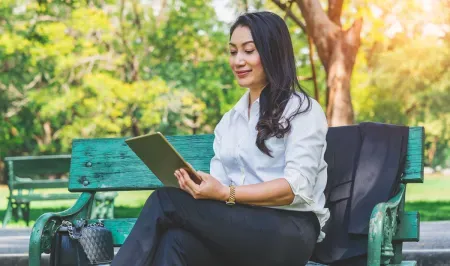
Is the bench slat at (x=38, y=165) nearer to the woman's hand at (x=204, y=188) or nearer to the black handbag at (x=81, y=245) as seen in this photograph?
the black handbag at (x=81, y=245)

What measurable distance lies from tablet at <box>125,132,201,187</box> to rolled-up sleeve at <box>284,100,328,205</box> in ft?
1.42

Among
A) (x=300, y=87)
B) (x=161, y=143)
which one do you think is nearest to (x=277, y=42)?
(x=300, y=87)

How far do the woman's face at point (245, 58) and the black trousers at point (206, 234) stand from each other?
72cm

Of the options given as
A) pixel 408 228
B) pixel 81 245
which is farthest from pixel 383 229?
pixel 81 245

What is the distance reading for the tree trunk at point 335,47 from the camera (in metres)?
11.7

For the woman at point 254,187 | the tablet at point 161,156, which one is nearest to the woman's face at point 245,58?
the woman at point 254,187

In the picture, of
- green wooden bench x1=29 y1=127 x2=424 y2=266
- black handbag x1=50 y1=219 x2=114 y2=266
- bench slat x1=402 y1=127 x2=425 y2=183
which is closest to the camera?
black handbag x1=50 y1=219 x2=114 y2=266

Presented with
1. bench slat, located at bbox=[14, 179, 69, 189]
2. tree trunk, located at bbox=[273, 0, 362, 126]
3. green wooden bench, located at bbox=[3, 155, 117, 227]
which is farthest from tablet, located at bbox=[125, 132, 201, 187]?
bench slat, located at bbox=[14, 179, 69, 189]

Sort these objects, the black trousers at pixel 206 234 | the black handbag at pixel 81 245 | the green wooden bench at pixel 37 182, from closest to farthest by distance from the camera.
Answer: the black trousers at pixel 206 234 < the black handbag at pixel 81 245 < the green wooden bench at pixel 37 182

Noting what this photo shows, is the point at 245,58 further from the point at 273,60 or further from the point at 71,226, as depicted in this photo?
the point at 71,226

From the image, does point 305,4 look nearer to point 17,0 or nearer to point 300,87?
point 300,87

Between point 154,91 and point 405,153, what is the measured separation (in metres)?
26.6

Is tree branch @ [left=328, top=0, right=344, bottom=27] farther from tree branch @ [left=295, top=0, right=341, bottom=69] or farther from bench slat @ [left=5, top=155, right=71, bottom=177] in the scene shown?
bench slat @ [left=5, top=155, right=71, bottom=177]

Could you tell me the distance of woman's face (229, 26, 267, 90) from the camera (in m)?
3.98
